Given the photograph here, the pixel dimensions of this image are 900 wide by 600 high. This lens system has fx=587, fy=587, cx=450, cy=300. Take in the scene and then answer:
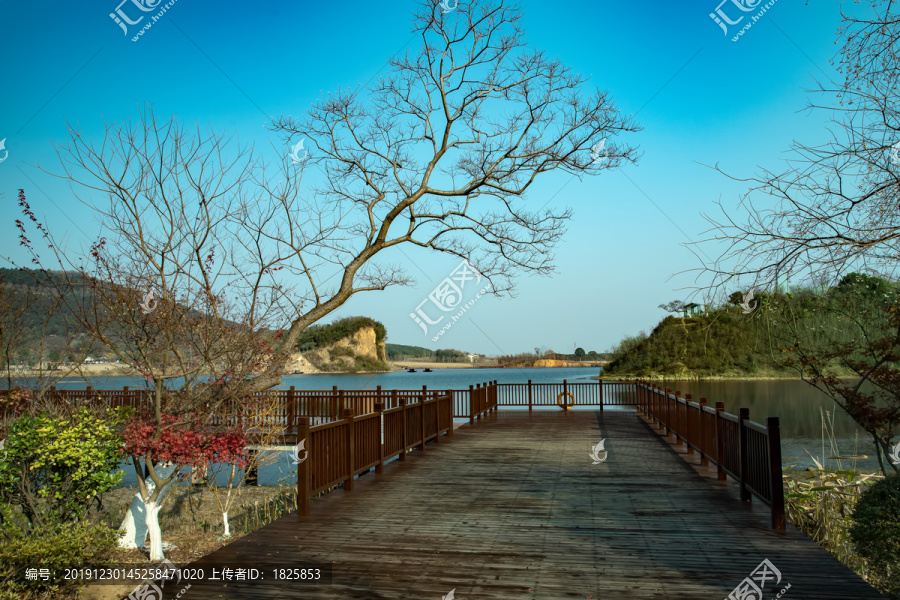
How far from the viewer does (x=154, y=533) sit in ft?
19.1

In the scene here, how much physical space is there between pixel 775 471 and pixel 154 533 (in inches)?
241

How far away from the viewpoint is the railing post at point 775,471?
5598mm

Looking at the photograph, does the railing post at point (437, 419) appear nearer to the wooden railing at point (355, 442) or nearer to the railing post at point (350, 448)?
the wooden railing at point (355, 442)

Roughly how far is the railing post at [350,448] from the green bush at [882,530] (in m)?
5.55

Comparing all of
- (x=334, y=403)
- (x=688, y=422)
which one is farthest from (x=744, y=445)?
(x=334, y=403)

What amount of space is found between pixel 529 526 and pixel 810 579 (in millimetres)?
2525

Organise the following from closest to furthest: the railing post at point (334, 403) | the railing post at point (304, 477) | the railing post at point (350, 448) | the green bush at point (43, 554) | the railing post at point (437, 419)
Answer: the green bush at point (43, 554) < the railing post at point (304, 477) < the railing post at point (350, 448) < the railing post at point (437, 419) < the railing post at point (334, 403)

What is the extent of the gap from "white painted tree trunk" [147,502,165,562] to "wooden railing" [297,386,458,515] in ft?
4.65

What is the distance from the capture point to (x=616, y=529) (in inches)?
233

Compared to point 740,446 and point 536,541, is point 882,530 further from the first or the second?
point 536,541

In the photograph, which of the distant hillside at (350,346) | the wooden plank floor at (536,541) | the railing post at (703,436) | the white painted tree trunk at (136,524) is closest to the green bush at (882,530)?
the wooden plank floor at (536,541)

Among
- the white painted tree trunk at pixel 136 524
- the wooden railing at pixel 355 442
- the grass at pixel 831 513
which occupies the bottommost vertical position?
the grass at pixel 831 513

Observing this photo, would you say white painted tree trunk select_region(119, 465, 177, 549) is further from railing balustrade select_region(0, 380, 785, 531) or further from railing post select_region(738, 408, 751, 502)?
railing post select_region(738, 408, 751, 502)

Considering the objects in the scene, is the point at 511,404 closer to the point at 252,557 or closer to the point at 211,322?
the point at 211,322
